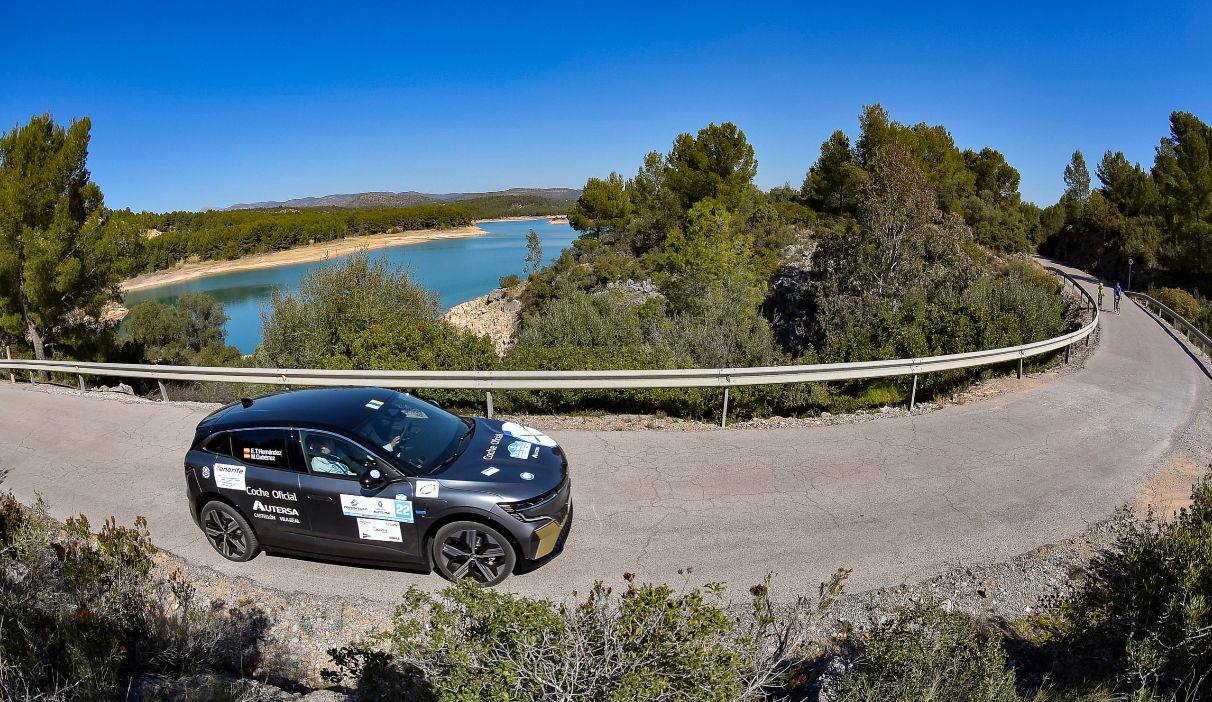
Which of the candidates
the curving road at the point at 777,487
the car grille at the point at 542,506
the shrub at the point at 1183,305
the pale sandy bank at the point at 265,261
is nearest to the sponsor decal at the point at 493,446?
the car grille at the point at 542,506

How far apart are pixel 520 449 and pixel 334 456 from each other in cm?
162

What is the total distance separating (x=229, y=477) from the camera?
5914 mm

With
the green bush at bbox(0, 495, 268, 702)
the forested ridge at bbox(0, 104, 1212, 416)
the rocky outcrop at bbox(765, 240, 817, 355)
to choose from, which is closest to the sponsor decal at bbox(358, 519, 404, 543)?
the green bush at bbox(0, 495, 268, 702)

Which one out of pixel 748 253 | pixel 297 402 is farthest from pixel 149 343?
pixel 297 402

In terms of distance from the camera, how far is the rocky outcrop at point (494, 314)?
43.6 m

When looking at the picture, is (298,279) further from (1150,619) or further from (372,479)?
(1150,619)

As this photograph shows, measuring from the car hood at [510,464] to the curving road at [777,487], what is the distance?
31.8 inches

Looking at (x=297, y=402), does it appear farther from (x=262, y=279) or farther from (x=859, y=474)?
(x=262, y=279)

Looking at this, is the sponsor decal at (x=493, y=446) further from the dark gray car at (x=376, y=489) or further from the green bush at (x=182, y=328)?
the green bush at (x=182, y=328)

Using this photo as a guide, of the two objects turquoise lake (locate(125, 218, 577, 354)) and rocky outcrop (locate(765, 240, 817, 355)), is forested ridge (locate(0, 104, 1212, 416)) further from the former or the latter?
turquoise lake (locate(125, 218, 577, 354))

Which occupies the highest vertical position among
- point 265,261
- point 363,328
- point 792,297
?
point 265,261

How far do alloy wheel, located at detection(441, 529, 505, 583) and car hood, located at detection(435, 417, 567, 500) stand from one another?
0.44 meters

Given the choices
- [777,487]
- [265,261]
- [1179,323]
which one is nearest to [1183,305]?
[1179,323]

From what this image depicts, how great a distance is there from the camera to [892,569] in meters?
5.64
